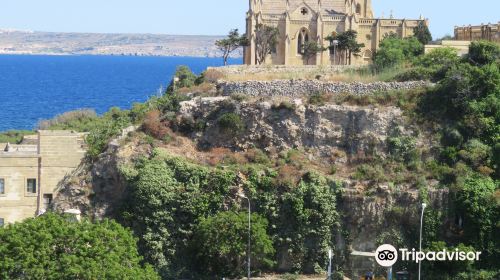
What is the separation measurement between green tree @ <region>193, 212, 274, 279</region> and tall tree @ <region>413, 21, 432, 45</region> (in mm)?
28654

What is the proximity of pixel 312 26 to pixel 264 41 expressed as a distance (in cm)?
425

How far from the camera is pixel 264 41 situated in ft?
254

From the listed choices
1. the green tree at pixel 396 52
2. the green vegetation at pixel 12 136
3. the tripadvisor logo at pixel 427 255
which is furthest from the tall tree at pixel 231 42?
the tripadvisor logo at pixel 427 255

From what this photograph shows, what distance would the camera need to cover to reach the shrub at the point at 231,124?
55.1 metres

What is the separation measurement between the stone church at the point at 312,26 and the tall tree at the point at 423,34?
1457 millimetres

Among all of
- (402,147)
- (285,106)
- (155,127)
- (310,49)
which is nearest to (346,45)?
(310,49)

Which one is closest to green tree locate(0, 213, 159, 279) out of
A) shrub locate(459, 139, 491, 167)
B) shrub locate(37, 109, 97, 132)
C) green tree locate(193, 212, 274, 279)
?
green tree locate(193, 212, 274, 279)

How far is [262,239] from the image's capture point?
48031 mm

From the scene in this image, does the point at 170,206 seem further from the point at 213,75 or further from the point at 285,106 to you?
the point at 213,75

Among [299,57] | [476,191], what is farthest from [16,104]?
[476,191]

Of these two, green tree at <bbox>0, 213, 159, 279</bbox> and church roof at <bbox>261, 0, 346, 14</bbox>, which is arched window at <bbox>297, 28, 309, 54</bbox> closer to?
church roof at <bbox>261, 0, 346, 14</bbox>

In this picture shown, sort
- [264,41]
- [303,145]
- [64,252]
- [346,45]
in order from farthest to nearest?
[264,41]
[346,45]
[303,145]
[64,252]

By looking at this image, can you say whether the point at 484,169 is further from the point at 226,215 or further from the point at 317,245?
the point at 226,215

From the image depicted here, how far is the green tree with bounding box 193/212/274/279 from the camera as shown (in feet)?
158
